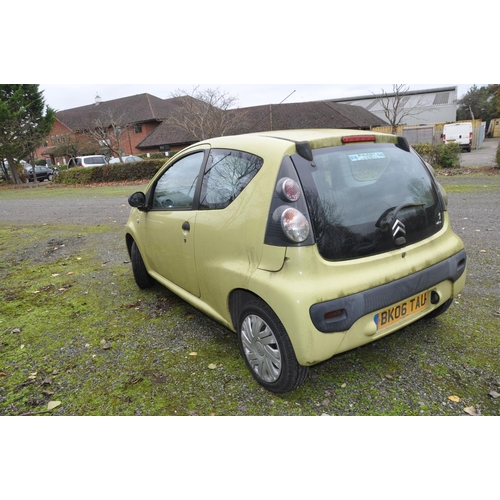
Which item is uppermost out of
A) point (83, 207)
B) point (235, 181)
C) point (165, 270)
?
point (235, 181)

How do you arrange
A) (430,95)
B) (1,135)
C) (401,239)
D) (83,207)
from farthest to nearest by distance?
(430,95) → (1,135) → (83,207) → (401,239)

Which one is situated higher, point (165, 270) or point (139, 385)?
point (165, 270)

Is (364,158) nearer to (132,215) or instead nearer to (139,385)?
(139,385)

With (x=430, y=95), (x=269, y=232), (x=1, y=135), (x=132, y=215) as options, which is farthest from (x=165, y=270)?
(x=430, y=95)

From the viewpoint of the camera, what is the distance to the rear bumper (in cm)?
225

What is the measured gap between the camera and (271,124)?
113ft

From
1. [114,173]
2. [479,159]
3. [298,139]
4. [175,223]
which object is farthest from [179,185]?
[479,159]

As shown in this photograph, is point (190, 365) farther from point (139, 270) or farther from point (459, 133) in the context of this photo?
point (459, 133)

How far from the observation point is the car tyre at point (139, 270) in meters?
4.54

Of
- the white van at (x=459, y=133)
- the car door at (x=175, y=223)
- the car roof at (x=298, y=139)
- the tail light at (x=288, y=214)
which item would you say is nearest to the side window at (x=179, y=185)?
the car door at (x=175, y=223)

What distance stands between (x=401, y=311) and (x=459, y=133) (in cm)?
2814

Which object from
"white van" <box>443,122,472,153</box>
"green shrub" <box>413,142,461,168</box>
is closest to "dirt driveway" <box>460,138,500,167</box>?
"green shrub" <box>413,142,461,168</box>

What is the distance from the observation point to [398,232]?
2545mm

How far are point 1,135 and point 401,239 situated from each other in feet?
106
